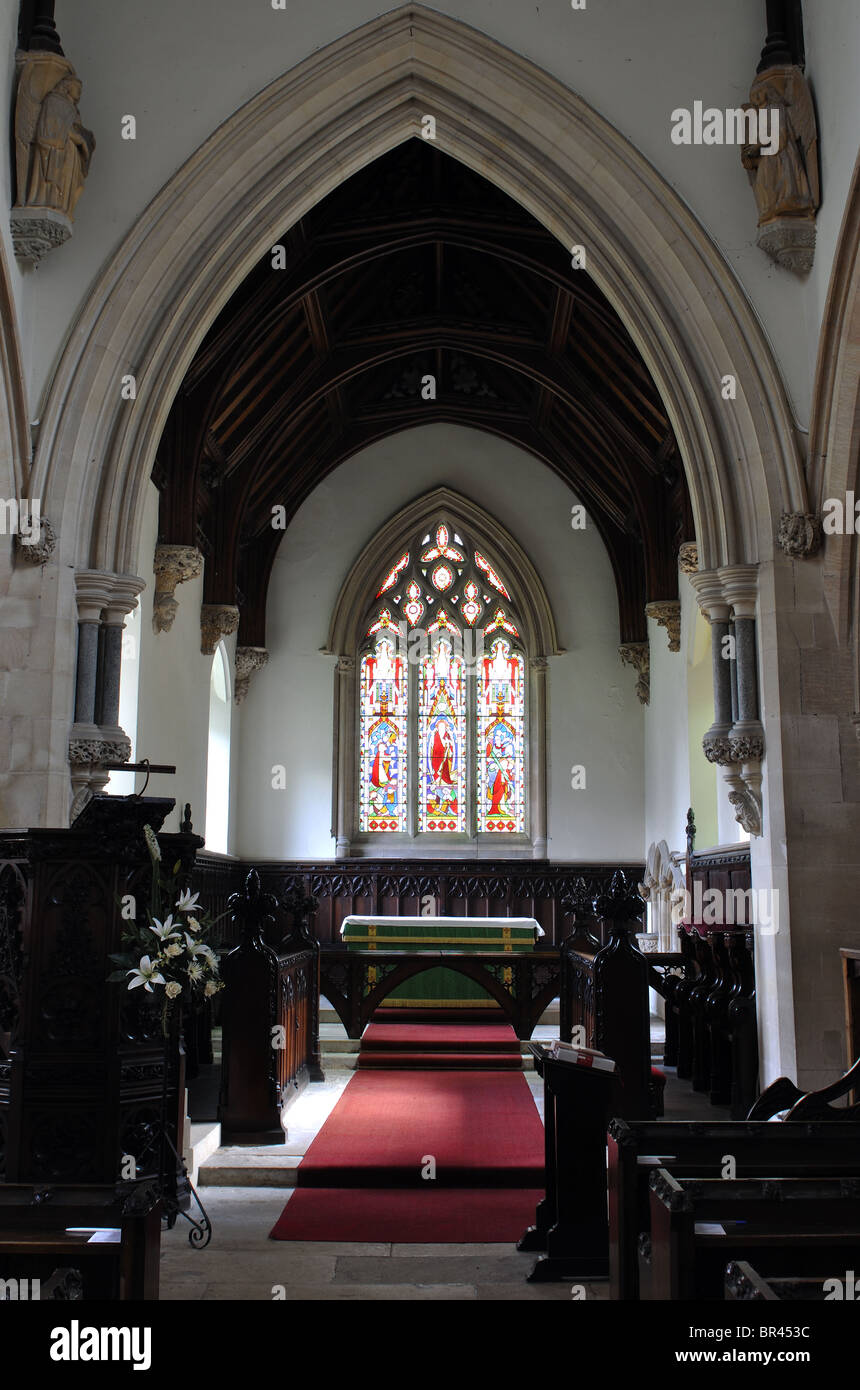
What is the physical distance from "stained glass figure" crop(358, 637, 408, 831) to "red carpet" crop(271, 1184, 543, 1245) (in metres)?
7.48

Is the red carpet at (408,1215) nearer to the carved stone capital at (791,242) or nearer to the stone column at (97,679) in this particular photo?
the stone column at (97,679)

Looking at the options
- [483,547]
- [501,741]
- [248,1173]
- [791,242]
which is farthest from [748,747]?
[483,547]

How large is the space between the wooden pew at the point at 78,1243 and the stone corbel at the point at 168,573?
699cm

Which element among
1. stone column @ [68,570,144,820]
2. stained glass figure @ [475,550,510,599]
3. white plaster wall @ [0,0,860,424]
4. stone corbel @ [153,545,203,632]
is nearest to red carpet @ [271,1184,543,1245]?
stone column @ [68,570,144,820]

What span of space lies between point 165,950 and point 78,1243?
1.85 m

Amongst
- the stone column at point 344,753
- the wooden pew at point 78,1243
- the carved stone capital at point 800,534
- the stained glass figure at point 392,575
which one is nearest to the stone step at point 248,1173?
the wooden pew at point 78,1243

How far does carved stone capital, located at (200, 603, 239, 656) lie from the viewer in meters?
10.5

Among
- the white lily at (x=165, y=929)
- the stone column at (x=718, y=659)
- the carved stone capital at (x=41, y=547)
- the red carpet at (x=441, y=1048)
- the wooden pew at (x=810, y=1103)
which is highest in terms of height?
the carved stone capital at (x=41, y=547)

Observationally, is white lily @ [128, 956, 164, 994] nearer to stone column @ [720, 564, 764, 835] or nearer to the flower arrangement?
the flower arrangement

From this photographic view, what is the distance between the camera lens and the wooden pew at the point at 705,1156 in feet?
8.57

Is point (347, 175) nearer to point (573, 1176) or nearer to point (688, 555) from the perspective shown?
point (688, 555)

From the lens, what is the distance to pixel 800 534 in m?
5.75
